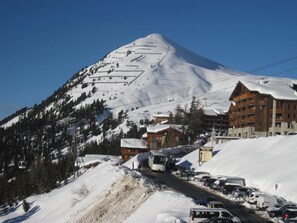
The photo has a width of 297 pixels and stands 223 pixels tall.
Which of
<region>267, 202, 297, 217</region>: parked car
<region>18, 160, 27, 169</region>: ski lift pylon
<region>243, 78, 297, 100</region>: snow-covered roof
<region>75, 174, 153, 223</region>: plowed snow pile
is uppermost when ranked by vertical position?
<region>243, 78, 297, 100</region>: snow-covered roof

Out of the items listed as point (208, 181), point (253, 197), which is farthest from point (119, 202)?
point (208, 181)

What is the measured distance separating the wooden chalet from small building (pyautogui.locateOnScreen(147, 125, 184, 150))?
17.9m

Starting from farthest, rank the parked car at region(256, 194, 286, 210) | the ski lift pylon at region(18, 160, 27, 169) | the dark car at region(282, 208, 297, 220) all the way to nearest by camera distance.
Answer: the ski lift pylon at region(18, 160, 27, 169)
the parked car at region(256, 194, 286, 210)
the dark car at region(282, 208, 297, 220)

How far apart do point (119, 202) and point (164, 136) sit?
253 feet

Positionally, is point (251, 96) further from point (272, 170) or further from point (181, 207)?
point (181, 207)

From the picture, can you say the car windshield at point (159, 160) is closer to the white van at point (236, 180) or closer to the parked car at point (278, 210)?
the white van at point (236, 180)

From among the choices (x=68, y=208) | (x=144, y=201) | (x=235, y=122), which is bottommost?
(x=68, y=208)

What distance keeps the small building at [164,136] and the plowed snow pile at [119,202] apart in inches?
2415

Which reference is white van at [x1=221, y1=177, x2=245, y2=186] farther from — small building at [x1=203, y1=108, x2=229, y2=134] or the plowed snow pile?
small building at [x1=203, y1=108, x2=229, y2=134]

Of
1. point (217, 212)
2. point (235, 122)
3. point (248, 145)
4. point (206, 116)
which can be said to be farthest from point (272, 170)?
point (206, 116)

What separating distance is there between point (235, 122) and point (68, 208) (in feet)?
185

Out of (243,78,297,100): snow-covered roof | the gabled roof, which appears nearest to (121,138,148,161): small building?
the gabled roof

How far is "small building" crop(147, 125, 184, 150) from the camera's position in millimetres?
109625

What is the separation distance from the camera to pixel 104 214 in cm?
4141
